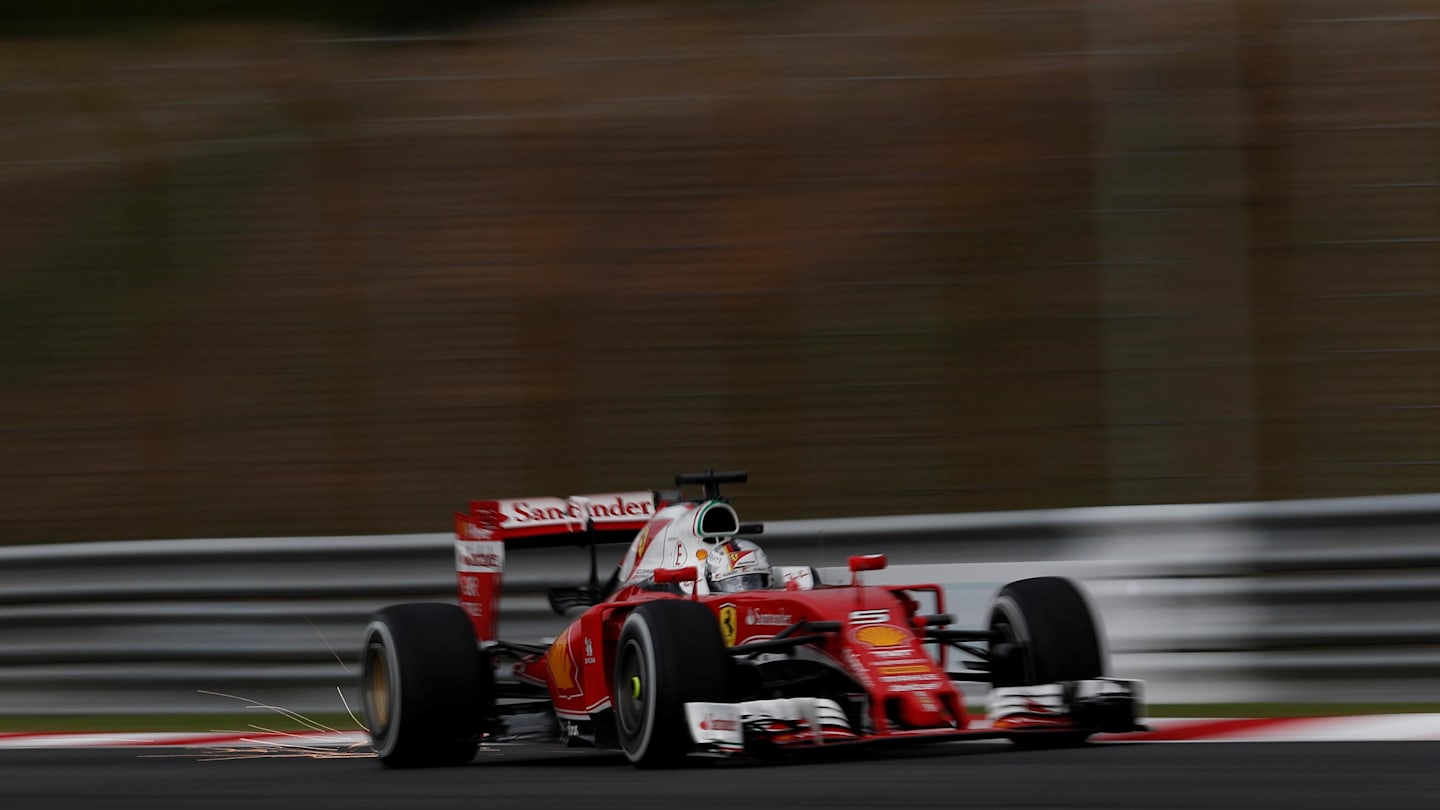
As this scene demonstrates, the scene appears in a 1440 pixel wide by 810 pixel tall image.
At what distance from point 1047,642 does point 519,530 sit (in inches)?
88.1

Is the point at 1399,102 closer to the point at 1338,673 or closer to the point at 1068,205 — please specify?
the point at 1068,205

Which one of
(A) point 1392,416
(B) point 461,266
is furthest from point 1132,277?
(B) point 461,266

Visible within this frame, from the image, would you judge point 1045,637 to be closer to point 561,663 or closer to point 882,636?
point 882,636

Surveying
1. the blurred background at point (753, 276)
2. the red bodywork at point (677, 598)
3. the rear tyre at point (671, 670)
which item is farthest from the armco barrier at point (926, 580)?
the rear tyre at point (671, 670)

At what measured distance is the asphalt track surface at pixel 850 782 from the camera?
4961 millimetres

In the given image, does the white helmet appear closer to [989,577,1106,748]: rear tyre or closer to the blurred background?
[989,577,1106,748]: rear tyre

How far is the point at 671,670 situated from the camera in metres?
6.19

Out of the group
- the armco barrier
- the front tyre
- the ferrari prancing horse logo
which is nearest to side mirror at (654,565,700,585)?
the ferrari prancing horse logo

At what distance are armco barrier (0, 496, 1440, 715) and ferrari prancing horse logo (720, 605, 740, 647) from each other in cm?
188

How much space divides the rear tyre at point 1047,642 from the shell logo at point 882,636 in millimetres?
479

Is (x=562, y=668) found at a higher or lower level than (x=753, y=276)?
lower

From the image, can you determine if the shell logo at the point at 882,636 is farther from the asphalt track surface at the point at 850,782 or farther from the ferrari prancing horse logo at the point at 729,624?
the ferrari prancing horse logo at the point at 729,624

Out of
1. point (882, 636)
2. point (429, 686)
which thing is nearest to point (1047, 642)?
point (882, 636)

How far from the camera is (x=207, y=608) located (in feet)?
32.1
